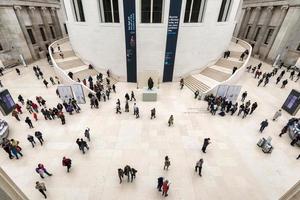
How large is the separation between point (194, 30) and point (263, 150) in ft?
37.6

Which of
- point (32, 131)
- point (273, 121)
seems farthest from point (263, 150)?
point (32, 131)

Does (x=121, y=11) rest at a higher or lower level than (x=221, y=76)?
higher

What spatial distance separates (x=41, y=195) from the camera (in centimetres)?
711

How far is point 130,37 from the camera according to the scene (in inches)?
577

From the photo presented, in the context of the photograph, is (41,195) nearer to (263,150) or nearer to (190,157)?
(190,157)

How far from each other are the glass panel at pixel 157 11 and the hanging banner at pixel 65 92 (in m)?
9.42

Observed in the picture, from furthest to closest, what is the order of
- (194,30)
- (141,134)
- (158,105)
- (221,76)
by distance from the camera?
1. (221,76)
2. (194,30)
3. (158,105)
4. (141,134)

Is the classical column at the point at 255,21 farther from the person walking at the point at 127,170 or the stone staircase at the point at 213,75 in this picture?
the person walking at the point at 127,170

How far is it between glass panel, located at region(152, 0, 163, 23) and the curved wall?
568 millimetres

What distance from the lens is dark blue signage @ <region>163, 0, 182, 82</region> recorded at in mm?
13570

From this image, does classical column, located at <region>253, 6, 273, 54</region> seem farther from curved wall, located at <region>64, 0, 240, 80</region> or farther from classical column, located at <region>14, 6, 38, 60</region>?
classical column, located at <region>14, 6, 38, 60</region>

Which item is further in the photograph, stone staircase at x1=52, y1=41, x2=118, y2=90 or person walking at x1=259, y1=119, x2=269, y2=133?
stone staircase at x1=52, y1=41, x2=118, y2=90

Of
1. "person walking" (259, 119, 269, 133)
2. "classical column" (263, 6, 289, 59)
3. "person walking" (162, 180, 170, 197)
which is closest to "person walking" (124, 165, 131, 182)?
"person walking" (162, 180, 170, 197)

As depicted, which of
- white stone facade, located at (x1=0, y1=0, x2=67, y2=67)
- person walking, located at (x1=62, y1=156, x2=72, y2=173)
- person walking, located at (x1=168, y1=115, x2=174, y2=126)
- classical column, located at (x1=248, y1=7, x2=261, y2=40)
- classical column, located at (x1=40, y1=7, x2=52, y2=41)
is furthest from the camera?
classical column, located at (x1=248, y1=7, x2=261, y2=40)
